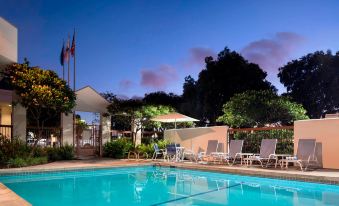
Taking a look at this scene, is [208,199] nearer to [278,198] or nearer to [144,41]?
[278,198]

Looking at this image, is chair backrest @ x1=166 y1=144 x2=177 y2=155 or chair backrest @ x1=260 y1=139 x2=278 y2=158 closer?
chair backrest @ x1=260 y1=139 x2=278 y2=158

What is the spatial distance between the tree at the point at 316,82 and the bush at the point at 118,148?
1822cm

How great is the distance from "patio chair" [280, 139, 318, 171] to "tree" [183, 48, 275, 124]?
1701 centimetres

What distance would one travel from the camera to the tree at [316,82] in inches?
1061

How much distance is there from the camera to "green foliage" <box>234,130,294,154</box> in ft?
38.0

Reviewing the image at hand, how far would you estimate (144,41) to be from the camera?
23906mm

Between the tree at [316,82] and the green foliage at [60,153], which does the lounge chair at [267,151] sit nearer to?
the green foliage at [60,153]

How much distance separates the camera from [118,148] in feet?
51.1

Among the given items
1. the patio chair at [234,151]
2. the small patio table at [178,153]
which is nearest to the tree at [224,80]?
the small patio table at [178,153]

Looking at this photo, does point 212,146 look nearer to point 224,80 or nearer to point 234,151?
point 234,151

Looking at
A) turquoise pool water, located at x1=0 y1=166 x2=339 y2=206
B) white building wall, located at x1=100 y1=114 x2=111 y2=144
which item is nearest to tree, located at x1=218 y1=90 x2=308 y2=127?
white building wall, located at x1=100 y1=114 x2=111 y2=144

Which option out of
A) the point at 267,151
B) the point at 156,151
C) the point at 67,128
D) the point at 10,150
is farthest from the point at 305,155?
the point at 67,128

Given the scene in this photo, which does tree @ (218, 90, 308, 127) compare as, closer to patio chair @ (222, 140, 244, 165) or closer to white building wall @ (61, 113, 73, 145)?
patio chair @ (222, 140, 244, 165)

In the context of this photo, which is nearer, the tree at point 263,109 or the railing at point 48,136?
the railing at point 48,136
